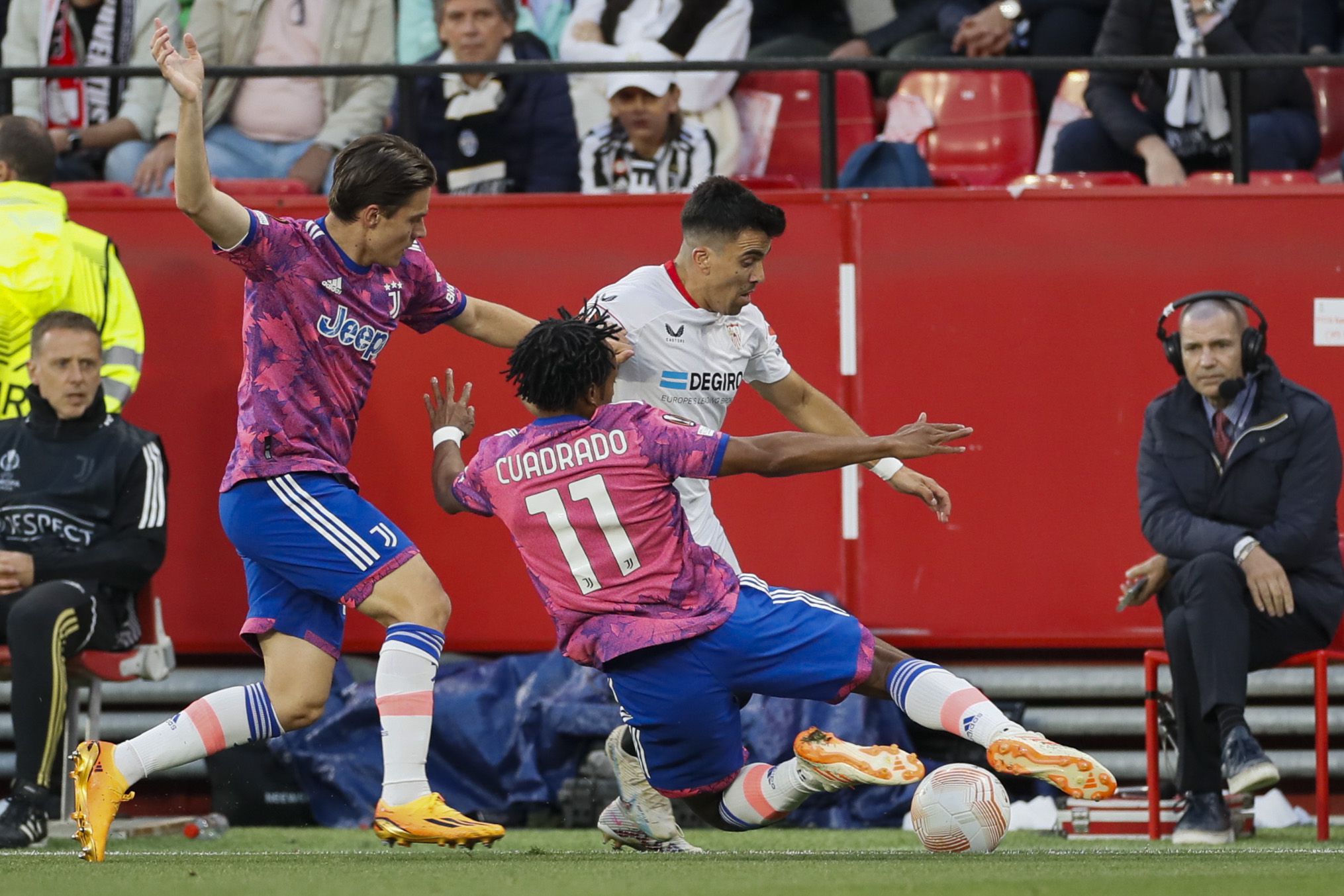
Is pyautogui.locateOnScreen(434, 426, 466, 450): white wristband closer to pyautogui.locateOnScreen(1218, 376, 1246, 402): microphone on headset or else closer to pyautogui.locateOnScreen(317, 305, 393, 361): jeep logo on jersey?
pyautogui.locateOnScreen(317, 305, 393, 361): jeep logo on jersey

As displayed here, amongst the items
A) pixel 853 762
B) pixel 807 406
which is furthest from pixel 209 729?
pixel 807 406

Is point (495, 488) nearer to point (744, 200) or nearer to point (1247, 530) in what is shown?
point (744, 200)

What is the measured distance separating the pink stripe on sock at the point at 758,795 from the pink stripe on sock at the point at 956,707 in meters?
0.56

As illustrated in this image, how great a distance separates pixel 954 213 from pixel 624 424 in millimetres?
3506

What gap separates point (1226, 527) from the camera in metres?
6.78

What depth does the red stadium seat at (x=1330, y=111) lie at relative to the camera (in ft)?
31.0

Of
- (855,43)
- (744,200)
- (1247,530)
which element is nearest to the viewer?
(744,200)

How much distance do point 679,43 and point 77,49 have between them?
2908mm

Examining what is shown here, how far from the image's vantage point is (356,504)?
5.38 metres

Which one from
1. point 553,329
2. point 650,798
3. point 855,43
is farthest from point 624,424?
point 855,43

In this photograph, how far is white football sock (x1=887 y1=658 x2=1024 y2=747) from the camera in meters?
5.02

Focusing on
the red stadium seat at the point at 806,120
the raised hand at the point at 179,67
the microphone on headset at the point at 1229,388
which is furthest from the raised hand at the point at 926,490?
the red stadium seat at the point at 806,120

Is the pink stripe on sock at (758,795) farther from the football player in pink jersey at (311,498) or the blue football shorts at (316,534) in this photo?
the blue football shorts at (316,534)

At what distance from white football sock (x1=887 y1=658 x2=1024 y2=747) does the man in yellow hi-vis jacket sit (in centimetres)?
372
